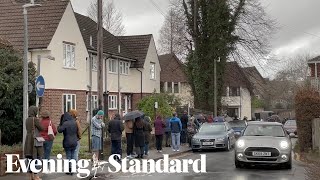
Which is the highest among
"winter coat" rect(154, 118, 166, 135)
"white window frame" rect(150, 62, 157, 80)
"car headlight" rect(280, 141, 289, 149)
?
"white window frame" rect(150, 62, 157, 80)

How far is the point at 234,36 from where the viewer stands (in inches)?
1923

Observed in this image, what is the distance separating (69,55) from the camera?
34.5m

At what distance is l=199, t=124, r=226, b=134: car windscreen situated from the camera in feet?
86.1

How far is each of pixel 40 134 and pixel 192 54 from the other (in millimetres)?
36769

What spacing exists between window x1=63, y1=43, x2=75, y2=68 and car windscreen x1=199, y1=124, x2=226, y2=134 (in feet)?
38.4

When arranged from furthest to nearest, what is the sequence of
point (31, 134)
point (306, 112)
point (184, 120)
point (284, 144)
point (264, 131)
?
1. point (184, 120)
2. point (306, 112)
3. point (264, 131)
4. point (284, 144)
5. point (31, 134)

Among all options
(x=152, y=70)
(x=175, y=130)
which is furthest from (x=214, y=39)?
(x=175, y=130)

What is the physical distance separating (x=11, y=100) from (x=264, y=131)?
9.47 metres

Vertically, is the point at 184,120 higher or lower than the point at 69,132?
lower

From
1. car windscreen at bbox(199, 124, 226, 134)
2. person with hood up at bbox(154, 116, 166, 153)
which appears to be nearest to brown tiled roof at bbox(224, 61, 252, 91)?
car windscreen at bbox(199, 124, 226, 134)

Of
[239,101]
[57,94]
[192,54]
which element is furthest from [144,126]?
[239,101]

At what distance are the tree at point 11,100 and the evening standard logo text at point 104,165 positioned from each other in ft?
12.4

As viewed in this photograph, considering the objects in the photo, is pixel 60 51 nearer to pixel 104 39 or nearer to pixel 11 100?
pixel 104 39

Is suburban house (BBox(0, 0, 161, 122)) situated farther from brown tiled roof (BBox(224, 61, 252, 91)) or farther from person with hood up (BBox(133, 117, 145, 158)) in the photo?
brown tiled roof (BBox(224, 61, 252, 91))
